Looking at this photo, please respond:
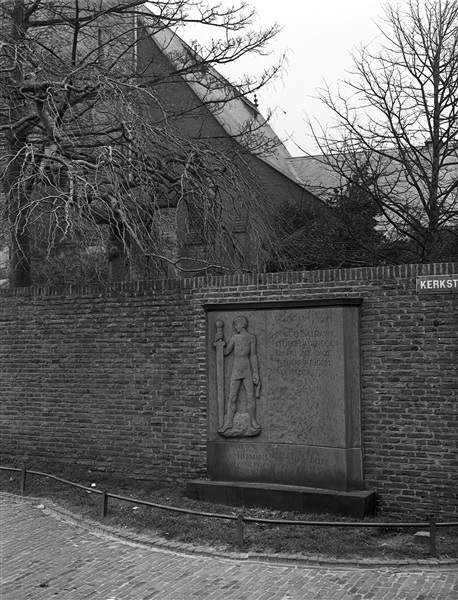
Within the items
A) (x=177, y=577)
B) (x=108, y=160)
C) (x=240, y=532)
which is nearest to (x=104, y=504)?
(x=240, y=532)

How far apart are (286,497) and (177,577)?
2.20 meters

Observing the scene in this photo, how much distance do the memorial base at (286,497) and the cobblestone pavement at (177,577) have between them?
4.70ft

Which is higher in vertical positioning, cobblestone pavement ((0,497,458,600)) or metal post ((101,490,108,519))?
metal post ((101,490,108,519))

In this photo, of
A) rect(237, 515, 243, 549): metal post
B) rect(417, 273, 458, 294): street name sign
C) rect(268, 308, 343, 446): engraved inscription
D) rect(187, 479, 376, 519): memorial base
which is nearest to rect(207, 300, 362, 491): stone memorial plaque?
rect(268, 308, 343, 446): engraved inscription

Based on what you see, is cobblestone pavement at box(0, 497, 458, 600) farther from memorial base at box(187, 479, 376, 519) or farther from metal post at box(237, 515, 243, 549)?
memorial base at box(187, 479, 376, 519)

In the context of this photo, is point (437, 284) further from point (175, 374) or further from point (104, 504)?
point (104, 504)

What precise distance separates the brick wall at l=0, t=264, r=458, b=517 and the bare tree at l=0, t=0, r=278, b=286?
0.90 m

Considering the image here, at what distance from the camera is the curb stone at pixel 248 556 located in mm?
6809

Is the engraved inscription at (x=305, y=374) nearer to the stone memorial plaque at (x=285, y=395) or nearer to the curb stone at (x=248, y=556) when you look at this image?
the stone memorial plaque at (x=285, y=395)

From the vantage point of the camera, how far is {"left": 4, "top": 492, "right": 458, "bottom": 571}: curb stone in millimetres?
Answer: 6809

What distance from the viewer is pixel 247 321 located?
9.18 m

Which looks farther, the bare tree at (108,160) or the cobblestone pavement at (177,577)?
the bare tree at (108,160)

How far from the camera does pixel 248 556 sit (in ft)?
23.6

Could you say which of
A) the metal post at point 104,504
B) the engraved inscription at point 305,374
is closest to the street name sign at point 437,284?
the engraved inscription at point 305,374
